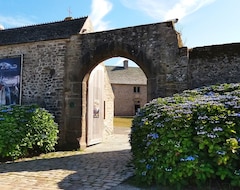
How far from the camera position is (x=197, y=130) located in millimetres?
4180

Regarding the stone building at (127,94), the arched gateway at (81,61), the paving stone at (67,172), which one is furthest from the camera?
the stone building at (127,94)

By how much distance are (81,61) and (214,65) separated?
4.47 m

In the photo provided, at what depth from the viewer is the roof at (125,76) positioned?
34438 mm

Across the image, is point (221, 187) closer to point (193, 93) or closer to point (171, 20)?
point (193, 93)

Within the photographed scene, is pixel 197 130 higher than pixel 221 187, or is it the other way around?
pixel 197 130

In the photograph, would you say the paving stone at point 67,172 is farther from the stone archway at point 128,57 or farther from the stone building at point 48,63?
the stone building at point 48,63

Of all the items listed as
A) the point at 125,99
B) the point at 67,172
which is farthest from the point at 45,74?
the point at 125,99

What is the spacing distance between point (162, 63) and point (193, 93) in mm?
2139

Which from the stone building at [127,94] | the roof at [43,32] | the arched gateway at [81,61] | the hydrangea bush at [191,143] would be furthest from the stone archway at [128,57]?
the stone building at [127,94]

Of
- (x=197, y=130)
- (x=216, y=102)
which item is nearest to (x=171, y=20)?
(x=216, y=102)

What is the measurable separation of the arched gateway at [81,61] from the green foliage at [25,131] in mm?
883

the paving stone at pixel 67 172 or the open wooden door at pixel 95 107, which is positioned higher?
the open wooden door at pixel 95 107

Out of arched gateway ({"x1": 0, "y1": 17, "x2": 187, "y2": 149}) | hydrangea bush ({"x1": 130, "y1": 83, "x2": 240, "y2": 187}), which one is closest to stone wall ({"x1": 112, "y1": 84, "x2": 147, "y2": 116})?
arched gateway ({"x1": 0, "y1": 17, "x2": 187, "y2": 149})

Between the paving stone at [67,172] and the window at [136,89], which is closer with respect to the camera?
the paving stone at [67,172]
